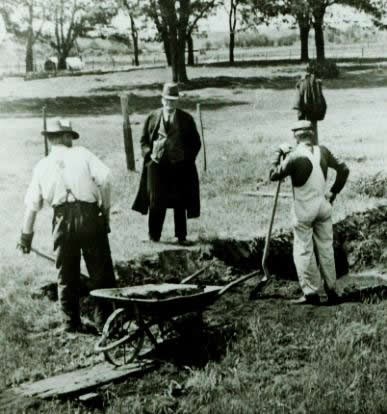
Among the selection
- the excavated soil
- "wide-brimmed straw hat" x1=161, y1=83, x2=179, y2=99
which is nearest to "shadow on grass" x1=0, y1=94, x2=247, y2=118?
the excavated soil

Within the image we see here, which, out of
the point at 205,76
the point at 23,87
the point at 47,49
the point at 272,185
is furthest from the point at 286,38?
the point at 272,185

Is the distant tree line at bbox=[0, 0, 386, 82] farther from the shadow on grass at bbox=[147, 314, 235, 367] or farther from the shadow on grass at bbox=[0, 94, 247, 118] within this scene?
the shadow on grass at bbox=[147, 314, 235, 367]

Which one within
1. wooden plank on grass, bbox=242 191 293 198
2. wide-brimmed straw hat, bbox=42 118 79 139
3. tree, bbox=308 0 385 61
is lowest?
wooden plank on grass, bbox=242 191 293 198

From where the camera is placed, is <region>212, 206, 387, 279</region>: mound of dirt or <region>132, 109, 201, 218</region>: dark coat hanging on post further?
<region>212, 206, 387, 279</region>: mound of dirt

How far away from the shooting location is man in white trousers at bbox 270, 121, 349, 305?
8430 millimetres

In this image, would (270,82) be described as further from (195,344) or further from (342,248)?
(195,344)

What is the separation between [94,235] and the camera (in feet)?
25.0

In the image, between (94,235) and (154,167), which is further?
(154,167)

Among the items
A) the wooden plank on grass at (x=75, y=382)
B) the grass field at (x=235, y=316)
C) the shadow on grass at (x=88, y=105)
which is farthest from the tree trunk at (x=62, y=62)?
the wooden plank on grass at (x=75, y=382)

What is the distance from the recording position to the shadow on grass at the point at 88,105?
29.4 m

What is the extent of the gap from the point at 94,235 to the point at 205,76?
120 ft

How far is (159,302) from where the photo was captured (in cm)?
682

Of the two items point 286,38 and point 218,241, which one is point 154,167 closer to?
point 218,241

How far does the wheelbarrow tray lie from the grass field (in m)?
0.47
